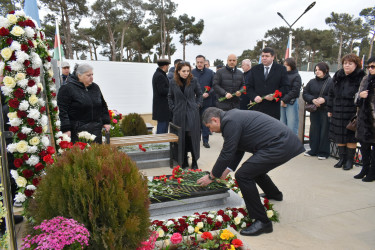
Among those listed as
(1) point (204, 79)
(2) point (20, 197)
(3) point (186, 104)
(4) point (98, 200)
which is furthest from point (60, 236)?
(1) point (204, 79)

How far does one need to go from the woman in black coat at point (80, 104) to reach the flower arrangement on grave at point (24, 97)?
0.73 metres

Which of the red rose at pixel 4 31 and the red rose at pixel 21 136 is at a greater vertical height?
the red rose at pixel 4 31

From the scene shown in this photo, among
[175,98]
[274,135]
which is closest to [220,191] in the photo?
[274,135]

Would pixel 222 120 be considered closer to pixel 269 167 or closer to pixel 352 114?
pixel 269 167

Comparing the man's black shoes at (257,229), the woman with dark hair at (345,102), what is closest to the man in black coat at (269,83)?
the woman with dark hair at (345,102)

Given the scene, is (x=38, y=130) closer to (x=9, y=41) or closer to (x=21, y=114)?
(x=21, y=114)

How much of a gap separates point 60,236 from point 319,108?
5.43m

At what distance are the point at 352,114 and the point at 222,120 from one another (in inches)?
126

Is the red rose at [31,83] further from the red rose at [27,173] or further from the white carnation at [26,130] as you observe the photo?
the red rose at [27,173]

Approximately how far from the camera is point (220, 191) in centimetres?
354

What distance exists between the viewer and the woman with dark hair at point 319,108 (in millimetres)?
5793

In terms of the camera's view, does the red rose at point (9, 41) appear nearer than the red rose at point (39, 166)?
Yes

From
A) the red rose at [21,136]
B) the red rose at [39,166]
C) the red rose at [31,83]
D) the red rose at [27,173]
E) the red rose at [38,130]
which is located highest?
the red rose at [31,83]

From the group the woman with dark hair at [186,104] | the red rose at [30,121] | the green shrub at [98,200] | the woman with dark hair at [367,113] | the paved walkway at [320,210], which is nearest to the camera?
the green shrub at [98,200]
